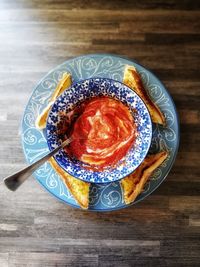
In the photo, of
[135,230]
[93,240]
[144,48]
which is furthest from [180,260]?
[144,48]

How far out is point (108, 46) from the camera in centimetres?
146

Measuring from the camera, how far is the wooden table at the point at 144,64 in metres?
1.33

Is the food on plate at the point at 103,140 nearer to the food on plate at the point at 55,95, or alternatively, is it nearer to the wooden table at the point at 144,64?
the food on plate at the point at 55,95

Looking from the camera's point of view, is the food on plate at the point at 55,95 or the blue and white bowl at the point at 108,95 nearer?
the blue and white bowl at the point at 108,95

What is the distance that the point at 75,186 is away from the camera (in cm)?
117

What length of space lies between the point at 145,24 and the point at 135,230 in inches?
27.9

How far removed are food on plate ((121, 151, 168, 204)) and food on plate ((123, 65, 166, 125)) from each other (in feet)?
0.33

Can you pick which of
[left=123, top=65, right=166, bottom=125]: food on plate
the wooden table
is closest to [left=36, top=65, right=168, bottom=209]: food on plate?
[left=123, top=65, right=166, bottom=125]: food on plate

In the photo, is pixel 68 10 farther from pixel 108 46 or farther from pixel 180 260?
pixel 180 260

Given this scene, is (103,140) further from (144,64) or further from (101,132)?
(144,64)

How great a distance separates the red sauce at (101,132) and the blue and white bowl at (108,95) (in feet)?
0.07

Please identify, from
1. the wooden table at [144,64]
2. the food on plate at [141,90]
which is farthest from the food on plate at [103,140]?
the wooden table at [144,64]

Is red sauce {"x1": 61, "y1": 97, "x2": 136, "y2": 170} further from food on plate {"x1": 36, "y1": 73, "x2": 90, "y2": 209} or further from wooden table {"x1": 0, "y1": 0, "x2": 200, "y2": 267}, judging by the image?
wooden table {"x1": 0, "y1": 0, "x2": 200, "y2": 267}

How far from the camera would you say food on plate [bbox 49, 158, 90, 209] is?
1175 mm
